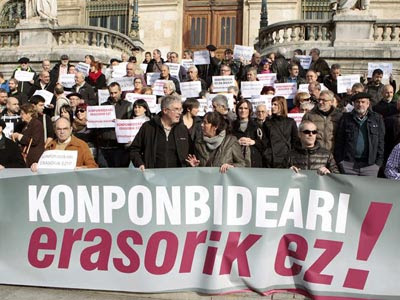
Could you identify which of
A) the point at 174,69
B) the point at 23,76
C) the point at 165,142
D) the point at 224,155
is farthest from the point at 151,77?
the point at 224,155

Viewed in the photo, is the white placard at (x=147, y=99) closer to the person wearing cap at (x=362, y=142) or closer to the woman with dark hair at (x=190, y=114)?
the woman with dark hair at (x=190, y=114)

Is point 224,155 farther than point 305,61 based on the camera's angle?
No

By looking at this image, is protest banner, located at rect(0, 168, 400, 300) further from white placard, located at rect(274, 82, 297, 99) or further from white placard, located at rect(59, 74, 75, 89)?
white placard, located at rect(59, 74, 75, 89)

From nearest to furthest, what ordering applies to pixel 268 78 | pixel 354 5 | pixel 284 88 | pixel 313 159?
1. pixel 313 159
2. pixel 284 88
3. pixel 268 78
4. pixel 354 5

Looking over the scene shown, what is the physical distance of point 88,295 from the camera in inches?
209

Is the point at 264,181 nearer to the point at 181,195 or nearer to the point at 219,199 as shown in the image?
the point at 219,199

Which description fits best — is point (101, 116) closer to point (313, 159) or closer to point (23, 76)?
point (313, 159)

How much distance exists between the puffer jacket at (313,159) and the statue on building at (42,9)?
13568 millimetres

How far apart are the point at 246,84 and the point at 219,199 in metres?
5.00

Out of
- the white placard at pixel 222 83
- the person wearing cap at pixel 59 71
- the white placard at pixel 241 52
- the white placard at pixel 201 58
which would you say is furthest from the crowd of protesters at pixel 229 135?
the white placard at pixel 241 52

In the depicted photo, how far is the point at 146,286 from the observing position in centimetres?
521

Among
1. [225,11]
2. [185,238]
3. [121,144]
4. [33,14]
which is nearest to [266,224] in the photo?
[185,238]

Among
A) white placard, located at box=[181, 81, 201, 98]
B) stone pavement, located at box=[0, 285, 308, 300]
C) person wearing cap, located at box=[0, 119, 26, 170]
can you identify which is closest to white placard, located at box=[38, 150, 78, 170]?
person wearing cap, located at box=[0, 119, 26, 170]

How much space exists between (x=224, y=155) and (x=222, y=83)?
447cm
